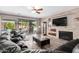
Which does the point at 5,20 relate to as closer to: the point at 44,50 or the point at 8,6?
the point at 8,6

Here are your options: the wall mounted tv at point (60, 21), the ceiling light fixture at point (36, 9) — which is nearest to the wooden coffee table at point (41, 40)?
the wall mounted tv at point (60, 21)

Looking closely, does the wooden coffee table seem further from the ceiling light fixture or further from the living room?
the ceiling light fixture

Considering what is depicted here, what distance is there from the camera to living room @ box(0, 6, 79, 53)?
2.20m

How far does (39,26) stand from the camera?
230cm

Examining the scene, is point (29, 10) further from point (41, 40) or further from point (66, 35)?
point (66, 35)

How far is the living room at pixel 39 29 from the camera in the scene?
220 centimetres

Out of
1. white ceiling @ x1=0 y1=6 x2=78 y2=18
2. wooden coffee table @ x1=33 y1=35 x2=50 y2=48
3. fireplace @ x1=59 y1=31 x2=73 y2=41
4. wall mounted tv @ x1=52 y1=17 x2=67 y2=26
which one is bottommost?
wooden coffee table @ x1=33 y1=35 x2=50 y2=48

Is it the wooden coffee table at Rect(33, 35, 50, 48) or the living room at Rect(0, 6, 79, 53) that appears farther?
the wooden coffee table at Rect(33, 35, 50, 48)

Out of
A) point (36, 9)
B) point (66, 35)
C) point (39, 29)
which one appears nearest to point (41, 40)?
point (39, 29)

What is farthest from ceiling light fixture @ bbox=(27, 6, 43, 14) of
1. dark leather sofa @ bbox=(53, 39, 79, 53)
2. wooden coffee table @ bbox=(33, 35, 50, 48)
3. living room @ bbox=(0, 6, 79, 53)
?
dark leather sofa @ bbox=(53, 39, 79, 53)

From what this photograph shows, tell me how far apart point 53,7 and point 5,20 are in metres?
0.97

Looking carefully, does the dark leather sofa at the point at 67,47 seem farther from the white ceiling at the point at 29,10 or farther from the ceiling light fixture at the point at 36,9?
the ceiling light fixture at the point at 36,9

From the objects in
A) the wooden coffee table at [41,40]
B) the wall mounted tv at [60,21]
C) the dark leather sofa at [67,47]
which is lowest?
the dark leather sofa at [67,47]
